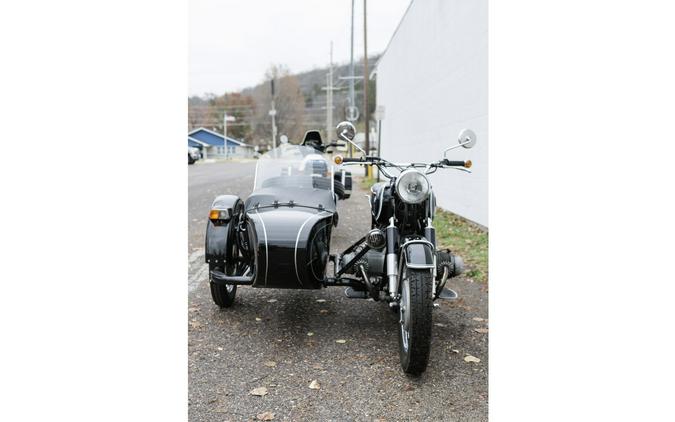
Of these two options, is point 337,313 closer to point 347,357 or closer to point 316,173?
point 347,357

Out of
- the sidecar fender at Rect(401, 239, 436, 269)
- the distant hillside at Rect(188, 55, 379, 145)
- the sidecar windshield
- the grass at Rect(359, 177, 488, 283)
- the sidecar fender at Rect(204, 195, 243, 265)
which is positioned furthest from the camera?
the distant hillside at Rect(188, 55, 379, 145)

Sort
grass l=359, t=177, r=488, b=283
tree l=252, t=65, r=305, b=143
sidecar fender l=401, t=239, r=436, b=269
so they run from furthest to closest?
tree l=252, t=65, r=305, b=143 → grass l=359, t=177, r=488, b=283 → sidecar fender l=401, t=239, r=436, b=269

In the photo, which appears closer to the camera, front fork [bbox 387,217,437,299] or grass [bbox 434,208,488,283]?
front fork [bbox 387,217,437,299]

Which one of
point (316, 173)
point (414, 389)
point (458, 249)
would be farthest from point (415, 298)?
point (458, 249)

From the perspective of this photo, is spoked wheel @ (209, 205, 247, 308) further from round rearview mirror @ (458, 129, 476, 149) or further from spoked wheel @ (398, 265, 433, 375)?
round rearview mirror @ (458, 129, 476, 149)

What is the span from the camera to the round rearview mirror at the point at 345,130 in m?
3.83

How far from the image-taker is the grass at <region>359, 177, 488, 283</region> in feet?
19.9

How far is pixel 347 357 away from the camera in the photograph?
11.9 feet

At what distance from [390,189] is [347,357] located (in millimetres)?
1302

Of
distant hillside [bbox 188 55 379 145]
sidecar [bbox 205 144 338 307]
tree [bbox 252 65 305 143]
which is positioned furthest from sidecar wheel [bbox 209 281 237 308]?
distant hillside [bbox 188 55 379 145]

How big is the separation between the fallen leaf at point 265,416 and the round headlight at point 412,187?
5.25 ft

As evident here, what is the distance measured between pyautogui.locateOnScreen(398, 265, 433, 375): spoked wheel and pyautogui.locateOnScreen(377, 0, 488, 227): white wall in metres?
5.23

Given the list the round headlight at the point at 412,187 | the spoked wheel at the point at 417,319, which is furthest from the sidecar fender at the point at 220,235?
the spoked wheel at the point at 417,319

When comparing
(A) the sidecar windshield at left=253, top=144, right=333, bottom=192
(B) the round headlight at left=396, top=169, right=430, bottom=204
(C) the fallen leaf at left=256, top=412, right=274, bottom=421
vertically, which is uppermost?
(A) the sidecar windshield at left=253, top=144, right=333, bottom=192
